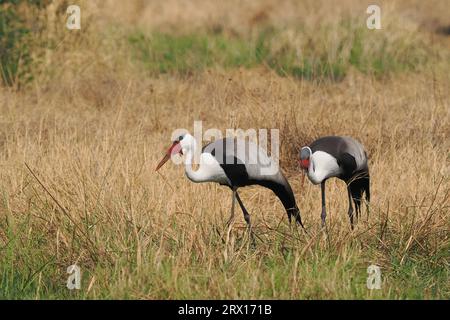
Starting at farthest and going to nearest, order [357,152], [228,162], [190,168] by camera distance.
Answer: [357,152], [228,162], [190,168]

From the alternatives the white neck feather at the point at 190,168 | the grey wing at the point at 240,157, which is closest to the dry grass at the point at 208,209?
the white neck feather at the point at 190,168

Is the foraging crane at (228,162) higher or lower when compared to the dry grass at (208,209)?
higher

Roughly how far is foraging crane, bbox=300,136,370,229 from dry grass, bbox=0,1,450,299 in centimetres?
26

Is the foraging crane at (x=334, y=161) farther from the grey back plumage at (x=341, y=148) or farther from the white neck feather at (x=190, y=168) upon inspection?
the white neck feather at (x=190, y=168)

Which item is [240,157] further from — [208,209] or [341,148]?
[341,148]

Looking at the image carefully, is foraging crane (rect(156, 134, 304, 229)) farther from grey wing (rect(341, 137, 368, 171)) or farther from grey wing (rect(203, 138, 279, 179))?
grey wing (rect(341, 137, 368, 171))

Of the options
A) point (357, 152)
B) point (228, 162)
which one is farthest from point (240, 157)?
point (357, 152)

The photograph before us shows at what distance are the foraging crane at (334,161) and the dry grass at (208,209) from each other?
0.26 metres

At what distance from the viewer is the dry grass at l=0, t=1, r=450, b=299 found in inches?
199

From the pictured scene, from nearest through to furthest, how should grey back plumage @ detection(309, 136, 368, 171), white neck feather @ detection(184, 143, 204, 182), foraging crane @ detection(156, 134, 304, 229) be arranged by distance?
white neck feather @ detection(184, 143, 204, 182)
foraging crane @ detection(156, 134, 304, 229)
grey back plumage @ detection(309, 136, 368, 171)

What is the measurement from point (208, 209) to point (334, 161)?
83cm

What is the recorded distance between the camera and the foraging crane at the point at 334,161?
19.1 feet

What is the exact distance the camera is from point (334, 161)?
5.92 meters

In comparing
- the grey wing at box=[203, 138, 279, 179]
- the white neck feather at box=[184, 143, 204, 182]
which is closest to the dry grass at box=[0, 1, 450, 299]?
the white neck feather at box=[184, 143, 204, 182]
